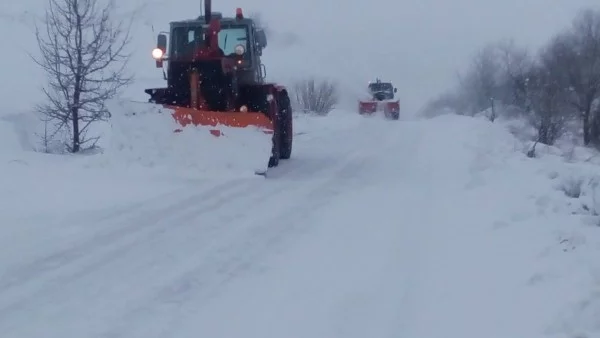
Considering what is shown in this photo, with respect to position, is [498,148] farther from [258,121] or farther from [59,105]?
[59,105]

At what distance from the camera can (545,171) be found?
1054 cm

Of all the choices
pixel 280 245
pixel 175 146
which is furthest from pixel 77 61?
pixel 280 245

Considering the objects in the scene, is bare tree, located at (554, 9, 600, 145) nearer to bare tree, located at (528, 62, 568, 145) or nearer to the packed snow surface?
bare tree, located at (528, 62, 568, 145)

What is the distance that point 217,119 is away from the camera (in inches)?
453

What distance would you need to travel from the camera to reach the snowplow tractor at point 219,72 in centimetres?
1241

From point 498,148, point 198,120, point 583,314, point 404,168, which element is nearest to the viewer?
point 583,314

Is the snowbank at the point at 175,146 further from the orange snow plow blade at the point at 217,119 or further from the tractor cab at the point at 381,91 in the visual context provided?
the tractor cab at the point at 381,91

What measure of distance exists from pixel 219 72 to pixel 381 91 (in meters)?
32.2

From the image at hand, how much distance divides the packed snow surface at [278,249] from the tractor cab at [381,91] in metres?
31.6

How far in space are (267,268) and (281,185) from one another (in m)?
4.57

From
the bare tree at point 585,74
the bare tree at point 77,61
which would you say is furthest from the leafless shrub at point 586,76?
the bare tree at point 77,61

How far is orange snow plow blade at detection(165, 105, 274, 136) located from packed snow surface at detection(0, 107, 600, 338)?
0.71 ft

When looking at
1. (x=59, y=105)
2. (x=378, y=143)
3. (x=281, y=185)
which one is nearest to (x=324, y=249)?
(x=281, y=185)

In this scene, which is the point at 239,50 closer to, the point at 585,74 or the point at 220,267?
the point at 220,267
